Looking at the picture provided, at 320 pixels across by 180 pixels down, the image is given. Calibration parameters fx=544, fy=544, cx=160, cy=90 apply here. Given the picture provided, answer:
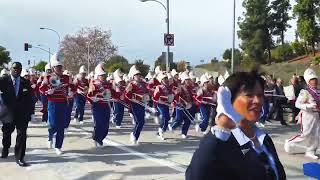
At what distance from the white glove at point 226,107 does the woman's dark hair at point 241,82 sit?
0.40 ft

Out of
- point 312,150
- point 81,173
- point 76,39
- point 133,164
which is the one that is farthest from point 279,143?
point 76,39

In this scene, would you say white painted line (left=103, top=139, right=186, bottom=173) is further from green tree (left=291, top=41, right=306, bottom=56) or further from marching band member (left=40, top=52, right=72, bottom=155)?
green tree (left=291, top=41, right=306, bottom=56)

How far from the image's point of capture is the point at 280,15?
2336 inches

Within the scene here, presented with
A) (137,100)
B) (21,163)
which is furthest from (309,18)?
(21,163)

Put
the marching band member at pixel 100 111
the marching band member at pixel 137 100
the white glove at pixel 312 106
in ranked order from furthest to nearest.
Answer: the marching band member at pixel 137 100 < the marching band member at pixel 100 111 < the white glove at pixel 312 106

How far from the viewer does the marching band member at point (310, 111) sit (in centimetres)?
1075

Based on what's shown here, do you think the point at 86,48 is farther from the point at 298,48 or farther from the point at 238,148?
the point at 238,148

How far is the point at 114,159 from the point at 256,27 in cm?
5002

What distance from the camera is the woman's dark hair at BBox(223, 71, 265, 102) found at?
2979mm

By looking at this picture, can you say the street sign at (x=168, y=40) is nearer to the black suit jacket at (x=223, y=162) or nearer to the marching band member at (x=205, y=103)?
the marching band member at (x=205, y=103)

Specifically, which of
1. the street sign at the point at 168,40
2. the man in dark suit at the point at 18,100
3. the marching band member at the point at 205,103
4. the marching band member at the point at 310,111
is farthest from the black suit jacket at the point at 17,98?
the street sign at the point at 168,40

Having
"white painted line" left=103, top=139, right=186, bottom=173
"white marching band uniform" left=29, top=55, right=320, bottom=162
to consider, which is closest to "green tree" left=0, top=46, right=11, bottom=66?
"white marching band uniform" left=29, top=55, right=320, bottom=162

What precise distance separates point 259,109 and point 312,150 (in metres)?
8.59

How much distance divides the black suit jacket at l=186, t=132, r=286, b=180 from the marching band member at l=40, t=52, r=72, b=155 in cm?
887
